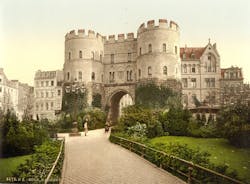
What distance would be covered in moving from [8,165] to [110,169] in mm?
2516

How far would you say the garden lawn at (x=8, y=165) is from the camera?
7223 mm

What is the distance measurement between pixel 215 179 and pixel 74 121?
12.6 metres

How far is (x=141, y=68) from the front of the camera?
17812 mm

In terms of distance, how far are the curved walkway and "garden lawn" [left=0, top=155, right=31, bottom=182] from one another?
1161mm

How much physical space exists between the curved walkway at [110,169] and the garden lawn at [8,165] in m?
1.16

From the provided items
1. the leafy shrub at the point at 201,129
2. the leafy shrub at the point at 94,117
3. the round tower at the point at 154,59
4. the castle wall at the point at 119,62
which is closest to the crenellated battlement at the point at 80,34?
the castle wall at the point at 119,62

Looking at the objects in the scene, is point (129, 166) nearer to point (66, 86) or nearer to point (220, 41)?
point (220, 41)

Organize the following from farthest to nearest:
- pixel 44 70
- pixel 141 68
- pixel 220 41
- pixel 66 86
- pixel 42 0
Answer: pixel 141 68, pixel 66 86, pixel 44 70, pixel 42 0, pixel 220 41

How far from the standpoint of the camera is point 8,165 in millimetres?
7465

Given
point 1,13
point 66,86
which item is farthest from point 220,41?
point 66,86

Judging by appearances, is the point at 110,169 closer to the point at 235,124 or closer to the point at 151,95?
the point at 235,124

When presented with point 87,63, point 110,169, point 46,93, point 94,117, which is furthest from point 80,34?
point 94,117

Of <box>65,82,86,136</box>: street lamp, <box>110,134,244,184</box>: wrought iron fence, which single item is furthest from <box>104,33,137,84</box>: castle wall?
<box>110,134,244,184</box>: wrought iron fence

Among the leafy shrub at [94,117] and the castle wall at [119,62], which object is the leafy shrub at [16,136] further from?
the leafy shrub at [94,117]
